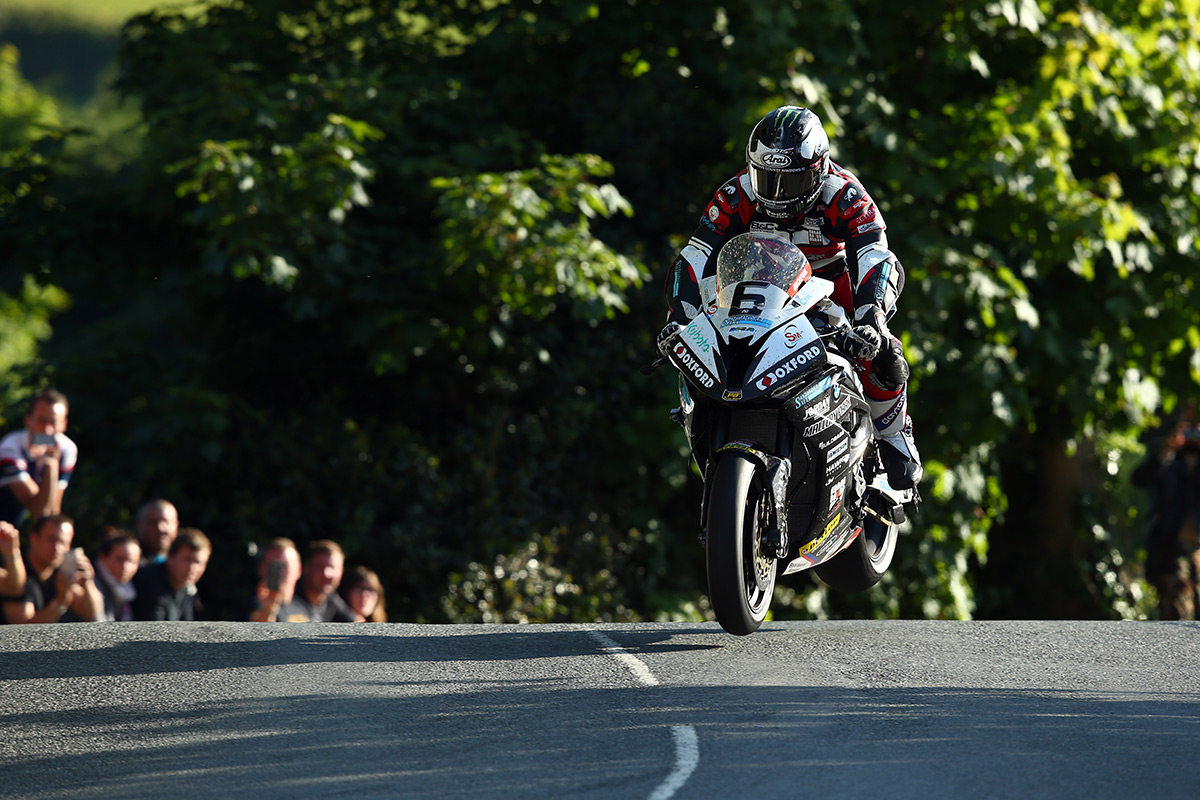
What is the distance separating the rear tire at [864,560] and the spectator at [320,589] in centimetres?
327

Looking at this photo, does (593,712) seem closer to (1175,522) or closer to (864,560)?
(864,560)

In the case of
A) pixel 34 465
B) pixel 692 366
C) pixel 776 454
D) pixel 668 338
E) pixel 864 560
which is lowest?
pixel 864 560

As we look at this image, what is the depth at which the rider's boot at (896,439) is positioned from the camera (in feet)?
23.8

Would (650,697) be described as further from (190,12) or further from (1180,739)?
(190,12)

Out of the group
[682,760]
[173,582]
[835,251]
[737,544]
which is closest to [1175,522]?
[835,251]

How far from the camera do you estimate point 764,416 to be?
6.35 metres

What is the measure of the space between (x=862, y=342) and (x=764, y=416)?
21.5 inches

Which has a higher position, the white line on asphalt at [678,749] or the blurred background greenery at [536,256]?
the blurred background greenery at [536,256]

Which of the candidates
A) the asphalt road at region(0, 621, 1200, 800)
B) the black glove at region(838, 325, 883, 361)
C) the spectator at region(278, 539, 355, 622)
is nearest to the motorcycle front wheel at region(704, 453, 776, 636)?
the asphalt road at region(0, 621, 1200, 800)

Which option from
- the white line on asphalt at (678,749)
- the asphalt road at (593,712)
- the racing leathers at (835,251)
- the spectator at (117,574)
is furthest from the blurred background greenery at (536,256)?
the white line on asphalt at (678,749)

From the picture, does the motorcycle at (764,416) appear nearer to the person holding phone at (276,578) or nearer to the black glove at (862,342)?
the black glove at (862,342)

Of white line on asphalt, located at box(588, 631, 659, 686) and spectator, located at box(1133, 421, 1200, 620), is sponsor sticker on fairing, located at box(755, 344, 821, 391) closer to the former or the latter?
white line on asphalt, located at box(588, 631, 659, 686)

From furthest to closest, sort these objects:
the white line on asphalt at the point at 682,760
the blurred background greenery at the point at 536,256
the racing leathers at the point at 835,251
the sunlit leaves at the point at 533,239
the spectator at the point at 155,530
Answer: the blurred background greenery at the point at 536,256 → the sunlit leaves at the point at 533,239 → the spectator at the point at 155,530 → the racing leathers at the point at 835,251 → the white line on asphalt at the point at 682,760

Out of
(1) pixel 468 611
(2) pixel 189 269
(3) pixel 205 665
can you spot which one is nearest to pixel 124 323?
(2) pixel 189 269
